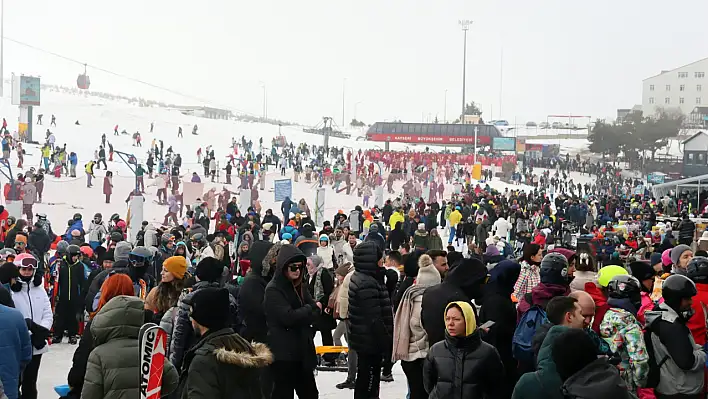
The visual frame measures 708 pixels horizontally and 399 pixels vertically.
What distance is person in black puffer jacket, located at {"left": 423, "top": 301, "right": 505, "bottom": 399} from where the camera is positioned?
5.16m

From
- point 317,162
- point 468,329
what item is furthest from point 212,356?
point 317,162

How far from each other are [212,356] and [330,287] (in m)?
5.51

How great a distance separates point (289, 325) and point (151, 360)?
210cm

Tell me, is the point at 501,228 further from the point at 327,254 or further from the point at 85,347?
the point at 85,347

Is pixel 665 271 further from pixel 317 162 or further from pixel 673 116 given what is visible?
pixel 673 116

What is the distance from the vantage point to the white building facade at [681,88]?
124 m

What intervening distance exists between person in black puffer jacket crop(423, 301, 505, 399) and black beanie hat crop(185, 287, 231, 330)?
1275 millimetres

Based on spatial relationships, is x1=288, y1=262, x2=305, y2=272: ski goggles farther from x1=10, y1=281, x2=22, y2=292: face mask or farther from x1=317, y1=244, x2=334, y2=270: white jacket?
x1=317, y1=244, x2=334, y2=270: white jacket

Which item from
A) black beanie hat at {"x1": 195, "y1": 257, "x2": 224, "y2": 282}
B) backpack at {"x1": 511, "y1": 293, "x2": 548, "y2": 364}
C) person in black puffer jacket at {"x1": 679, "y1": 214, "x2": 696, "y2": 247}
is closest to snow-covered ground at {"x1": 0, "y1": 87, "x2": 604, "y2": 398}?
black beanie hat at {"x1": 195, "y1": 257, "x2": 224, "y2": 282}

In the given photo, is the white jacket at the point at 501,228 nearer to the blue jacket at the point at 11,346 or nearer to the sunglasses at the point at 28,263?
the sunglasses at the point at 28,263

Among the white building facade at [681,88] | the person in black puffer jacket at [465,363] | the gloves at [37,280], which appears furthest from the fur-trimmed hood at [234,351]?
the white building facade at [681,88]

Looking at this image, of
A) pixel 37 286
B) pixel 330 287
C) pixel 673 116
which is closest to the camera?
pixel 37 286

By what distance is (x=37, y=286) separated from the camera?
8055mm

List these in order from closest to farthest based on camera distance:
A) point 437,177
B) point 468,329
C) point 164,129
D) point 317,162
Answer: point 468,329
point 437,177
point 317,162
point 164,129
